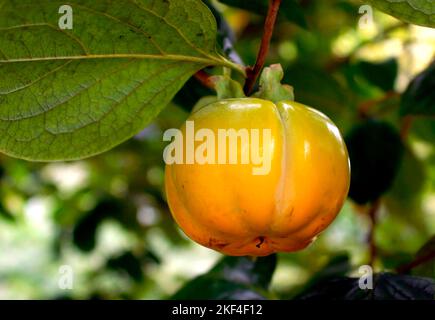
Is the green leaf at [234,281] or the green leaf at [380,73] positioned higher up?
the green leaf at [380,73]

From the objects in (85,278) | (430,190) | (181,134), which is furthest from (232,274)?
(85,278)

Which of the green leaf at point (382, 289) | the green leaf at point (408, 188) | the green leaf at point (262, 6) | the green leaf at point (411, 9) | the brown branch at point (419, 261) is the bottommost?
the green leaf at point (382, 289)

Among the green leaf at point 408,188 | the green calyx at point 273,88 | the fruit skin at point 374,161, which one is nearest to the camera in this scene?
the green calyx at point 273,88

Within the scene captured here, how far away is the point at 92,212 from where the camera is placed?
2248 millimetres

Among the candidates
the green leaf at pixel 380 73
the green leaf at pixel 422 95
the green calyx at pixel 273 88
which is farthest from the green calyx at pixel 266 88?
the green leaf at pixel 380 73

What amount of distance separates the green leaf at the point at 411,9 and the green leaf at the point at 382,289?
415 millimetres

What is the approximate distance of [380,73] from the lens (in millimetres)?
1534

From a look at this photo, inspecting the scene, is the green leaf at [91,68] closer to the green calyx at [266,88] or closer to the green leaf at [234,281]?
the green calyx at [266,88]

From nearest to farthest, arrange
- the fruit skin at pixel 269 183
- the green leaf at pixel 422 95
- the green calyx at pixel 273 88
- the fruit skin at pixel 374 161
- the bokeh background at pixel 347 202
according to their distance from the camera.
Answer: the fruit skin at pixel 269 183, the green calyx at pixel 273 88, the green leaf at pixel 422 95, the fruit skin at pixel 374 161, the bokeh background at pixel 347 202

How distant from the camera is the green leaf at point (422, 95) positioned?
105 cm

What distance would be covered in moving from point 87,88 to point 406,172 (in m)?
1.31

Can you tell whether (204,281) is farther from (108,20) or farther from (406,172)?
(406,172)

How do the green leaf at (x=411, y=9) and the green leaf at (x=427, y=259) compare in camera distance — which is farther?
the green leaf at (x=427, y=259)

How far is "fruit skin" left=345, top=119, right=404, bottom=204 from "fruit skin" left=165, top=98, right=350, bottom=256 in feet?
2.26
